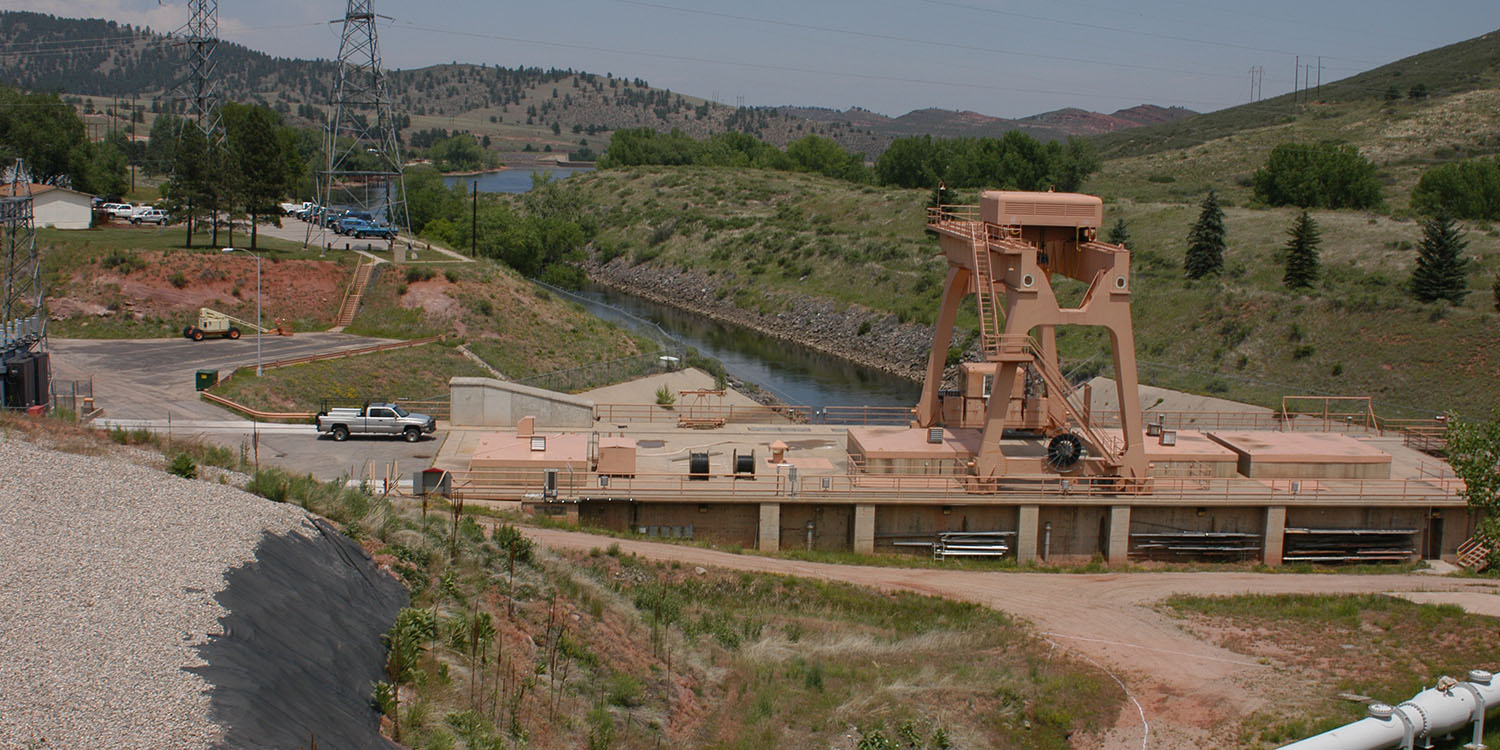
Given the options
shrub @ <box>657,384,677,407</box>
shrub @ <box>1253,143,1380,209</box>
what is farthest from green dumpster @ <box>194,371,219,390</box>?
shrub @ <box>1253,143,1380,209</box>

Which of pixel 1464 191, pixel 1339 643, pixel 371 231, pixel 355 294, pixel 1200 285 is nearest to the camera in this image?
pixel 1339 643

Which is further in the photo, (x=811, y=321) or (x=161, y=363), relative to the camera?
(x=811, y=321)

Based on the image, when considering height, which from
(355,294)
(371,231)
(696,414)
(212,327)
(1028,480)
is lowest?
(1028,480)

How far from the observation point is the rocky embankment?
244 ft

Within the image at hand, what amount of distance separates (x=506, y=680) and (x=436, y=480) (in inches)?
555

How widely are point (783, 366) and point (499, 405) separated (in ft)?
118

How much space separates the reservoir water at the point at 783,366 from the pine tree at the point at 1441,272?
25.5 meters

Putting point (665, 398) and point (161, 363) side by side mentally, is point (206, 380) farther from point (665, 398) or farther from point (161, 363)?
point (665, 398)

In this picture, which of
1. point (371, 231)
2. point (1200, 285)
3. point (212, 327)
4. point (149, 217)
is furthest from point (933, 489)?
point (149, 217)

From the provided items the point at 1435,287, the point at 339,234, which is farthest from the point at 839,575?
the point at 339,234

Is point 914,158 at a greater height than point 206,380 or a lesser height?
greater

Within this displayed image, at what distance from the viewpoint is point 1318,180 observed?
9556 centimetres

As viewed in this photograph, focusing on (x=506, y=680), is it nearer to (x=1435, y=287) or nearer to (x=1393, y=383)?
(x=1393, y=383)

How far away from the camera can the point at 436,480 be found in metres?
31.2
